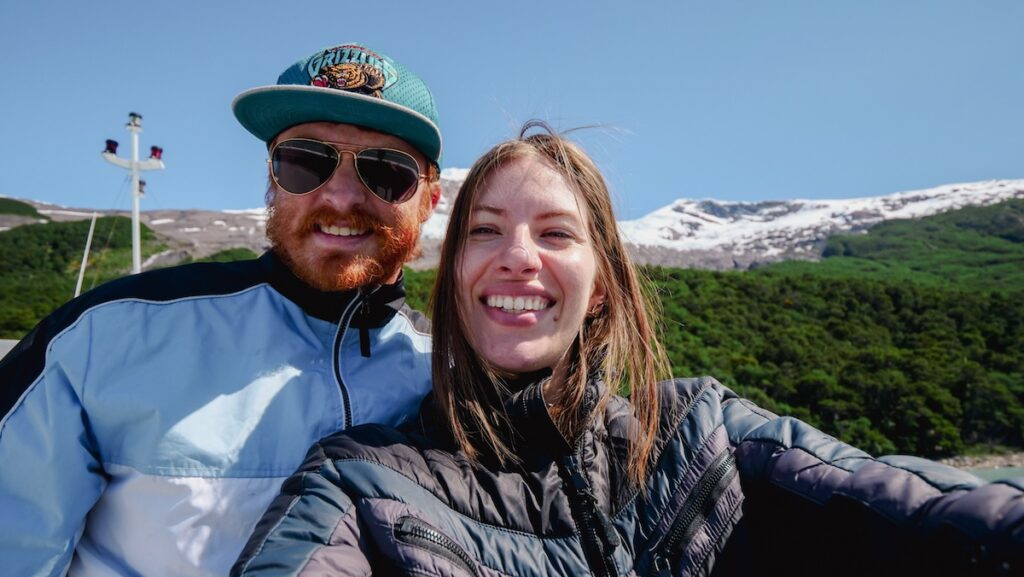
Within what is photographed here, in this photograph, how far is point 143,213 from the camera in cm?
6444

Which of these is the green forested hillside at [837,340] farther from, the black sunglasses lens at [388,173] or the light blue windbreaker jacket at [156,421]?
the light blue windbreaker jacket at [156,421]

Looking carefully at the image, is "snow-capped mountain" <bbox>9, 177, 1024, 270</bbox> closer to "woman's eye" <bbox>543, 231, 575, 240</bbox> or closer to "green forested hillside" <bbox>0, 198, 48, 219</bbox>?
"green forested hillside" <bbox>0, 198, 48, 219</bbox>

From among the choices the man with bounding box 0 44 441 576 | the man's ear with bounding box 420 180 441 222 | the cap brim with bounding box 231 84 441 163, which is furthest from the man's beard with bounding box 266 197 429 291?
the cap brim with bounding box 231 84 441 163

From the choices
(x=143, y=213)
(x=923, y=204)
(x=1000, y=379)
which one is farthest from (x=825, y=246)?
(x=143, y=213)

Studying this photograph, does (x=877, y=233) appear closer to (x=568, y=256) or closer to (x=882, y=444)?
(x=882, y=444)

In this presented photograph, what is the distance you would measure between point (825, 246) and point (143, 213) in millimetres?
85235

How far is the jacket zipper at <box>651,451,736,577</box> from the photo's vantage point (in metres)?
1.78

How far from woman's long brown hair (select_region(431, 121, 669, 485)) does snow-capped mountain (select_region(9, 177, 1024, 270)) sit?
4326 centimetres

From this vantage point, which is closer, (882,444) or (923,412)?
(882,444)

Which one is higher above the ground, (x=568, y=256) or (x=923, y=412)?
(x=568, y=256)

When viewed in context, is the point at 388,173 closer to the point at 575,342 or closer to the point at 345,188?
the point at 345,188

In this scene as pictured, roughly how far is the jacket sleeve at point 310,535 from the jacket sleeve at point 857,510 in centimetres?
108

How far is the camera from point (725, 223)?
13288cm

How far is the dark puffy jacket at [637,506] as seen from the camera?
142 cm
